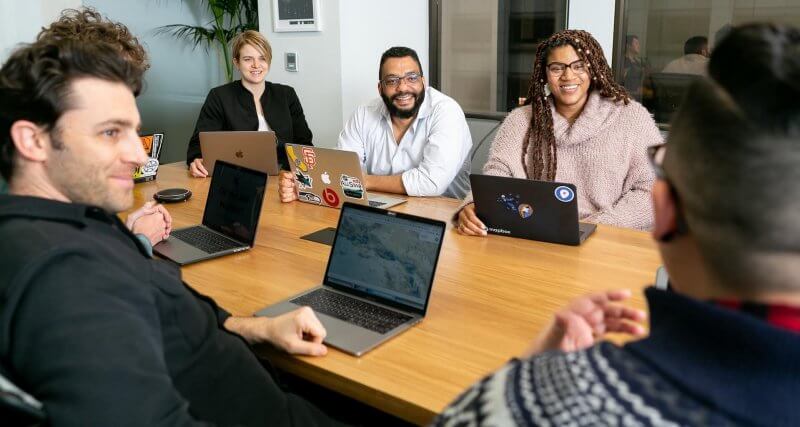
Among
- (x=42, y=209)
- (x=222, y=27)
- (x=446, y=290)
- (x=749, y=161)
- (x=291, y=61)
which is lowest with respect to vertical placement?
(x=446, y=290)

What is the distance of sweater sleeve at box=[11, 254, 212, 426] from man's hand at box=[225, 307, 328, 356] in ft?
1.20

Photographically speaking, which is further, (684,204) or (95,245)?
(95,245)

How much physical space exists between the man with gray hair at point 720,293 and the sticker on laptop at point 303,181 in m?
1.95

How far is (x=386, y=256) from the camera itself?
1562 millimetres

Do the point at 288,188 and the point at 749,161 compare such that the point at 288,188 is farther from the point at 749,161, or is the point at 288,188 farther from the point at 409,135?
the point at 749,161

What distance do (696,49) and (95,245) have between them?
341 centimetres

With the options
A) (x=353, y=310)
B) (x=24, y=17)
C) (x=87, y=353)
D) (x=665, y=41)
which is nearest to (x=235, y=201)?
(x=353, y=310)

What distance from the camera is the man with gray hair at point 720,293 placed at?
575 mm

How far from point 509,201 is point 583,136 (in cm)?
70

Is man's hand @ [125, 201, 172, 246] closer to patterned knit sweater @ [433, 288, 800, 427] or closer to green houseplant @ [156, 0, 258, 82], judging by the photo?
patterned knit sweater @ [433, 288, 800, 427]

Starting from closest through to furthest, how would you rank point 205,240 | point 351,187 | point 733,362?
point 733,362
point 205,240
point 351,187

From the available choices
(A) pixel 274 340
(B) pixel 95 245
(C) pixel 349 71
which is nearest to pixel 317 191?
(A) pixel 274 340

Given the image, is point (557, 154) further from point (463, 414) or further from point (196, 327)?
point (463, 414)

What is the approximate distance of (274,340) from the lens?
1396 millimetres
